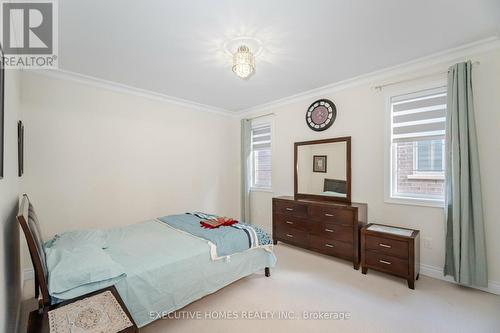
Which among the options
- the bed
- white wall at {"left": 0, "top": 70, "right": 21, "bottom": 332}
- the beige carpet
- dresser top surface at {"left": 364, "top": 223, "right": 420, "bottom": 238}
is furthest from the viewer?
dresser top surface at {"left": 364, "top": 223, "right": 420, "bottom": 238}

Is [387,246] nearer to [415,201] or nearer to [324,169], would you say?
[415,201]

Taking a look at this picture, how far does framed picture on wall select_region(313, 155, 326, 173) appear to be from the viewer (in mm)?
3661

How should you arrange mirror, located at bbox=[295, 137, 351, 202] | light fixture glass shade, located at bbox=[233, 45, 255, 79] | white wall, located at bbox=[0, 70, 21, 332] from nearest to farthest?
1. white wall, located at bbox=[0, 70, 21, 332]
2. light fixture glass shade, located at bbox=[233, 45, 255, 79]
3. mirror, located at bbox=[295, 137, 351, 202]

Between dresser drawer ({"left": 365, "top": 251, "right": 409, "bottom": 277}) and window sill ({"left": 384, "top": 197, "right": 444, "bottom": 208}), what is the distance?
74cm

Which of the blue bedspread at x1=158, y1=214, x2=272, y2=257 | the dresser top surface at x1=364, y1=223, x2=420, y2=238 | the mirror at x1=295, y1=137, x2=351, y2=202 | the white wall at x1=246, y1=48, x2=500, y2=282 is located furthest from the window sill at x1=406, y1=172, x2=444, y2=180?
the blue bedspread at x1=158, y1=214, x2=272, y2=257

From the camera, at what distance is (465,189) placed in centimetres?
234

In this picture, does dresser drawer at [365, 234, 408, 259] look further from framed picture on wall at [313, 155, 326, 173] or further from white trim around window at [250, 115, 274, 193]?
white trim around window at [250, 115, 274, 193]

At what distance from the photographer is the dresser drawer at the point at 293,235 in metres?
3.45

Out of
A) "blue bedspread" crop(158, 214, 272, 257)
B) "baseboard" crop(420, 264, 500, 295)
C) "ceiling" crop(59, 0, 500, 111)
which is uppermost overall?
"ceiling" crop(59, 0, 500, 111)

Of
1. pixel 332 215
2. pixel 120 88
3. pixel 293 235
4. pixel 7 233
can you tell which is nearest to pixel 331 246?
pixel 332 215

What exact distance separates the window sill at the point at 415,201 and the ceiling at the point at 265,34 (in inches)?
67.2

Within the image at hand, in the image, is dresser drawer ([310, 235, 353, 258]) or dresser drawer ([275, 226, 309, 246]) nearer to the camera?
dresser drawer ([310, 235, 353, 258])

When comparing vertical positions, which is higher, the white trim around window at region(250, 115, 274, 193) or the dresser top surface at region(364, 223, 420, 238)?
the white trim around window at region(250, 115, 274, 193)

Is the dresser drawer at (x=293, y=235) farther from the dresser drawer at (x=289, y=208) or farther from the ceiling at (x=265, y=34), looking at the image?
the ceiling at (x=265, y=34)
